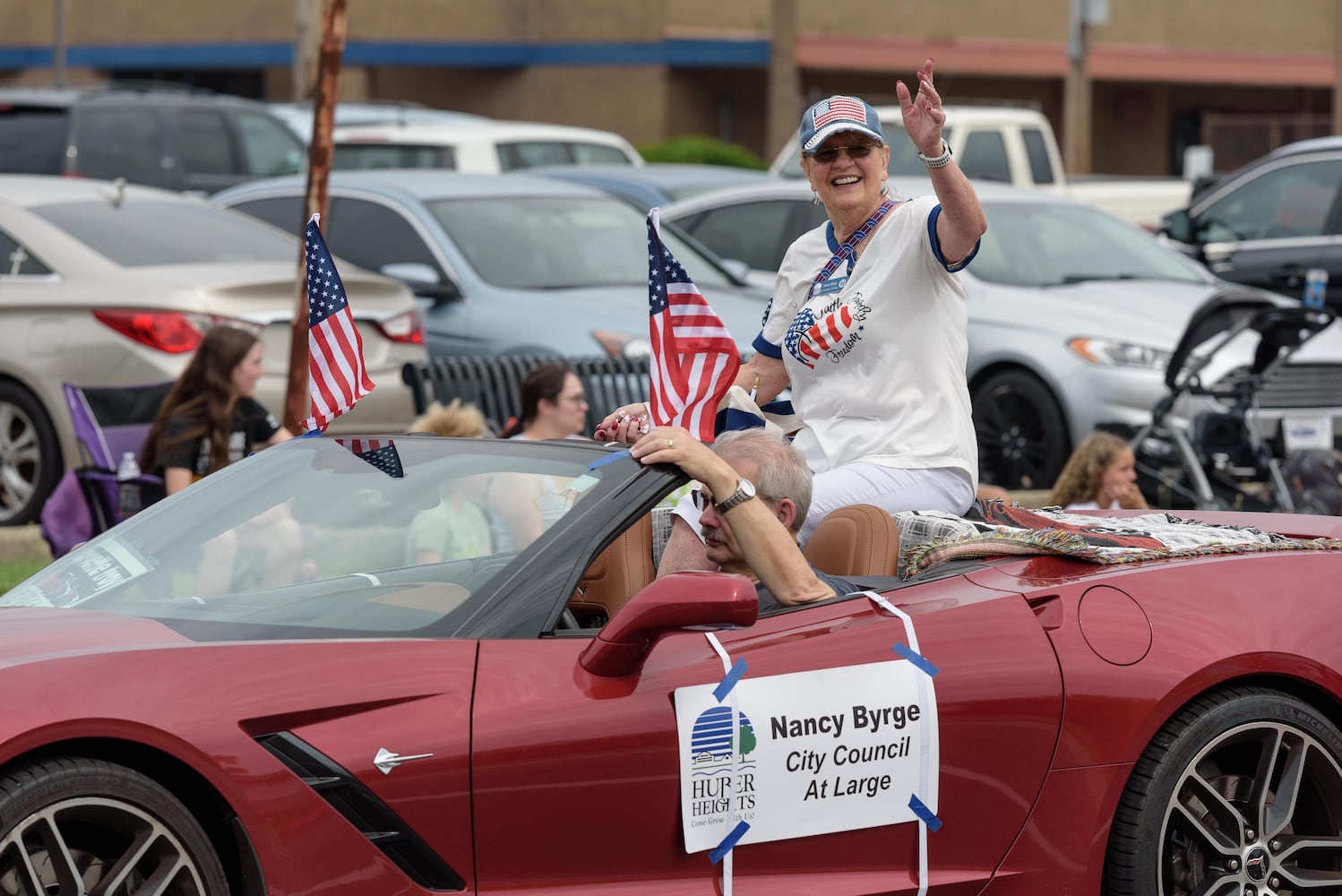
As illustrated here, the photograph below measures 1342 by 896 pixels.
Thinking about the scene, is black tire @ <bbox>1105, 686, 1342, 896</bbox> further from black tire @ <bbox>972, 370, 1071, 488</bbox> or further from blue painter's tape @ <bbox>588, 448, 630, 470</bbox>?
black tire @ <bbox>972, 370, 1071, 488</bbox>

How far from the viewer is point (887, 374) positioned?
538cm

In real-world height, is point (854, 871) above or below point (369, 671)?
below

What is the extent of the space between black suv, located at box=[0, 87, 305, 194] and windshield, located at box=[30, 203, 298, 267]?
5.13m

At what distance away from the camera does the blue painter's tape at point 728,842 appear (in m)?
4.07

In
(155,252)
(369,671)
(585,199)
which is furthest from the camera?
(585,199)

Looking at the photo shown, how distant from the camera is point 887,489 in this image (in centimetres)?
518

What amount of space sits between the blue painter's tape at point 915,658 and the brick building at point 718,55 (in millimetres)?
29484

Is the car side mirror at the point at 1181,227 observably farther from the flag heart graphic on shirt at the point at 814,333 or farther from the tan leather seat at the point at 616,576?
the tan leather seat at the point at 616,576

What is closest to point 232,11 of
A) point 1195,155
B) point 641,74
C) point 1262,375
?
point 641,74

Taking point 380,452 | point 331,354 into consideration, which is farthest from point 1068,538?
point 331,354

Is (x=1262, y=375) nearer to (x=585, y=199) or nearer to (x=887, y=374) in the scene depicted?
(x=585, y=199)

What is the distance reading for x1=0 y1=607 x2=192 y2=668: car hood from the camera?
3.85m

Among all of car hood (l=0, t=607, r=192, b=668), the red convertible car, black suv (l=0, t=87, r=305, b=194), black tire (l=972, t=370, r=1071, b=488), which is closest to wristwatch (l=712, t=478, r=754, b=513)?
the red convertible car

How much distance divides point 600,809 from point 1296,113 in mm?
38828
